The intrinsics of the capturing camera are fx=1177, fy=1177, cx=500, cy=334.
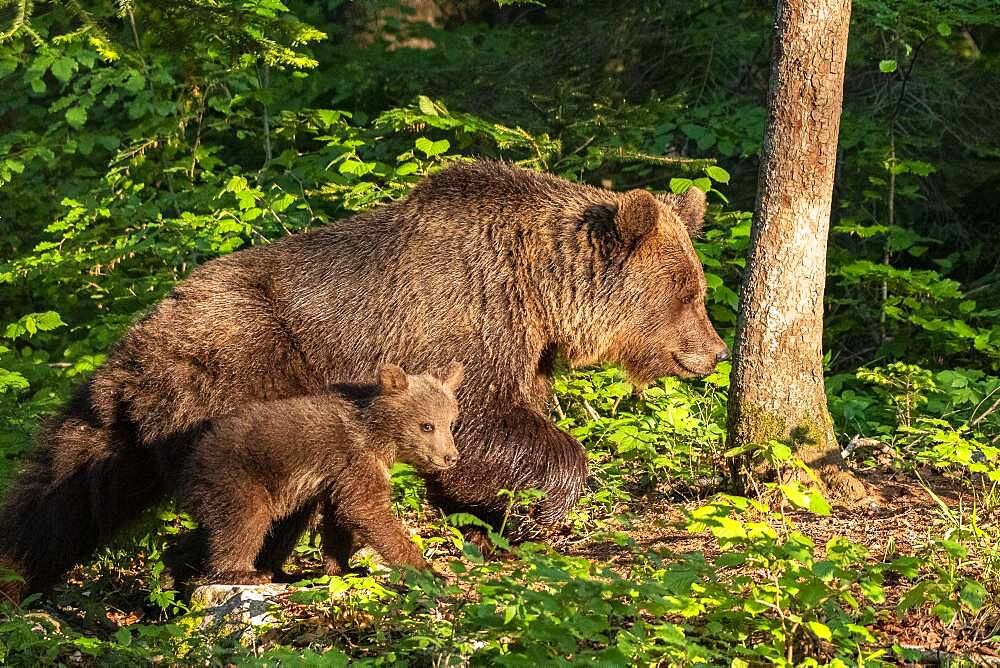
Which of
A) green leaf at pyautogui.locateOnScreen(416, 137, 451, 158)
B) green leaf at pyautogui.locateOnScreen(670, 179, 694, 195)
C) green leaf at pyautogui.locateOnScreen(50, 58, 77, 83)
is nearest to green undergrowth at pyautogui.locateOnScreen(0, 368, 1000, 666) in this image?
green leaf at pyautogui.locateOnScreen(670, 179, 694, 195)

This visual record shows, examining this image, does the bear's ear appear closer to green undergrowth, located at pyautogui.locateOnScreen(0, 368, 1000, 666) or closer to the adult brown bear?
the adult brown bear

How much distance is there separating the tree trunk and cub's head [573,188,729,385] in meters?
0.82

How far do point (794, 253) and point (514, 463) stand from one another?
2.00 meters

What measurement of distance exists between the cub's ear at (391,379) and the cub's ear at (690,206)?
2.81m

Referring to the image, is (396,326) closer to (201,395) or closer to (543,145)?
(201,395)

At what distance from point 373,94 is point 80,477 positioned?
24.3 ft

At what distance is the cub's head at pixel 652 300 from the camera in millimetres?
7434

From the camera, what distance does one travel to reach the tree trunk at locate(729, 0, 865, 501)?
6496 millimetres

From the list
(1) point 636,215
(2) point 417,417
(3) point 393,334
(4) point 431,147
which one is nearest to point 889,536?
(1) point 636,215

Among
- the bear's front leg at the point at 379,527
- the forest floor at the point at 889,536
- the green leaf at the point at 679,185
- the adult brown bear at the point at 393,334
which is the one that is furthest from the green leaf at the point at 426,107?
the bear's front leg at the point at 379,527

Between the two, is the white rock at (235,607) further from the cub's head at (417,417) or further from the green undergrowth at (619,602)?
the cub's head at (417,417)

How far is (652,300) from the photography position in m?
7.62

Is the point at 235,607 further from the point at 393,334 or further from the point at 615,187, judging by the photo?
the point at 615,187

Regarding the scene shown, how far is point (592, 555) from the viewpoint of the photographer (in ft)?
21.9
